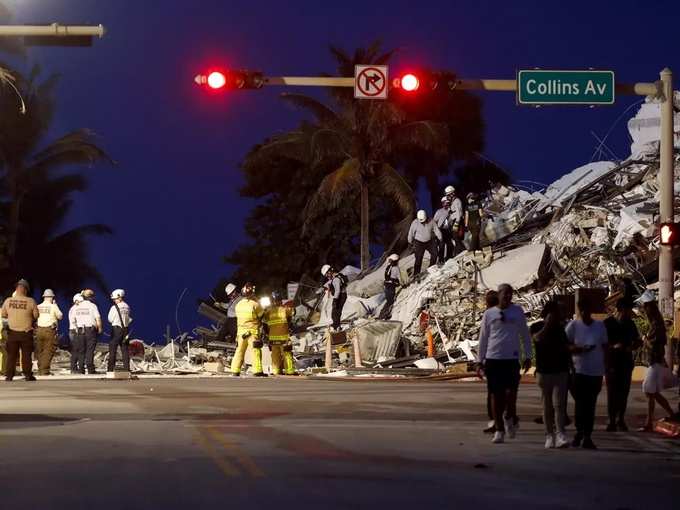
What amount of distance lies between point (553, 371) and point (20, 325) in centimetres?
1727

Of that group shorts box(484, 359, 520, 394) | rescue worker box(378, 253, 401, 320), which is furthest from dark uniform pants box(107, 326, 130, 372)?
shorts box(484, 359, 520, 394)

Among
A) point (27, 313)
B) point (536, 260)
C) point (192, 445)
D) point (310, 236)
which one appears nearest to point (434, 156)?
point (310, 236)

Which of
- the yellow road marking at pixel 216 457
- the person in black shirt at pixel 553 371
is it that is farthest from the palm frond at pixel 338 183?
the person in black shirt at pixel 553 371

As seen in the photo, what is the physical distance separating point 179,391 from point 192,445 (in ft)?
36.3

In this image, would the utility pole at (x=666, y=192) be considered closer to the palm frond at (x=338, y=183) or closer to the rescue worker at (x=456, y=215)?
the rescue worker at (x=456, y=215)

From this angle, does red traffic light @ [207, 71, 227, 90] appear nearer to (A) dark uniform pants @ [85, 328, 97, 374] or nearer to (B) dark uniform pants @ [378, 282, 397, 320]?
(A) dark uniform pants @ [85, 328, 97, 374]

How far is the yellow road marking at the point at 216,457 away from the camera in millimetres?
12281

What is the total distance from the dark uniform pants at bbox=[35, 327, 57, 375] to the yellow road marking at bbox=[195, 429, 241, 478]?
1702cm

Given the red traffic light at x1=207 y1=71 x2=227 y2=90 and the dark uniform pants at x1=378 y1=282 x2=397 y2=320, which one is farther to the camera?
the dark uniform pants at x1=378 y1=282 x2=397 y2=320

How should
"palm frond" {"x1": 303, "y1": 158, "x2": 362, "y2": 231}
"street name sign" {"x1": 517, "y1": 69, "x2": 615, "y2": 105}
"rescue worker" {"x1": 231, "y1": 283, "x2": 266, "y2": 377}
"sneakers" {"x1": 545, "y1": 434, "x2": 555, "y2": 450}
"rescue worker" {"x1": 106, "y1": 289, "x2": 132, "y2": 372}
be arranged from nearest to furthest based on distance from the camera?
"sneakers" {"x1": 545, "y1": 434, "x2": 555, "y2": 450}
"street name sign" {"x1": 517, "y1": 69, "x2": 615, "y2": 105}
"rescue worker" {"x1": 231, "y1": 283, "x2": 266, "y2": 377}
"rescue worker" {"x1": 106, "y1": 289, "x2": 132, "y2": 372}
"palm frond" {"x1": 303, "y1": 158, "x2": 362, "y2": 231}

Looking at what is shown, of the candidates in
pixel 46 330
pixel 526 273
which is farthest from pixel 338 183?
pixel 46 330

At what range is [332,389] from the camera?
26422mm

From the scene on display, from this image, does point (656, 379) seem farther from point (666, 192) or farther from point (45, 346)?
point (45, 346)

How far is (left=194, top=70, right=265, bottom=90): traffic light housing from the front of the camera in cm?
2377
